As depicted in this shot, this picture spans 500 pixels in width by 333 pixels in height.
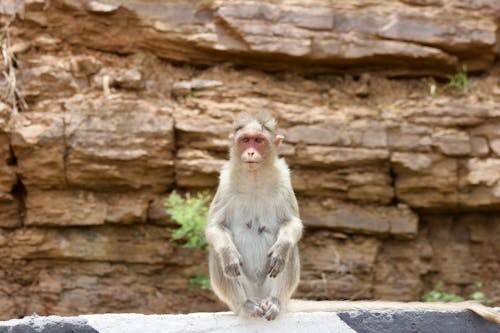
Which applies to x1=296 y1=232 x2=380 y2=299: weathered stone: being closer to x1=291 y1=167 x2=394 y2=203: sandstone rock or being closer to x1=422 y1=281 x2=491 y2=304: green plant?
x1=291 y1=167 x2=394 y2=203: sandstone rock

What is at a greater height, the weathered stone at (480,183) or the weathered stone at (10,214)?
the weathered stone at (480,183)

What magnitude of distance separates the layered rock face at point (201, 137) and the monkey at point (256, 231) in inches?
132

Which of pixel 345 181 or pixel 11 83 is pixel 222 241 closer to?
pixel 345 181

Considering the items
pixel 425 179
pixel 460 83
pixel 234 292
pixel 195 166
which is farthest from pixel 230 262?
pixel 460 83

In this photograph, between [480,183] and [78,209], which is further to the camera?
[480,183]

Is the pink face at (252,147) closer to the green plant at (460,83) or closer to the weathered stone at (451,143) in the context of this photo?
the weathered stone at (451,143)

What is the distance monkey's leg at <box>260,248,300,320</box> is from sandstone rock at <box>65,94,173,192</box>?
13.5 ft

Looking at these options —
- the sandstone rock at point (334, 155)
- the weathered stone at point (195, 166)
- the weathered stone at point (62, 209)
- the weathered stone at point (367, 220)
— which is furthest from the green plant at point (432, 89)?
the weathered stone at point (62, 209)

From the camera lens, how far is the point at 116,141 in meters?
9.53

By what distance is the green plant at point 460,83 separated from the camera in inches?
407

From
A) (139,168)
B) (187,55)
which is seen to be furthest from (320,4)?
(139,168)

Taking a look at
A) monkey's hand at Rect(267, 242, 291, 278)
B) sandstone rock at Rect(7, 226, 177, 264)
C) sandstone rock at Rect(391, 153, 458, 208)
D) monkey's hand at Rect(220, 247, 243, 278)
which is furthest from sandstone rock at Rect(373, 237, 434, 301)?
monkey's hand at Rect(220, 247, 243, 278)

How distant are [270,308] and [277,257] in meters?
0.48

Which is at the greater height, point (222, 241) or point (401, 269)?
point (222, 241)
